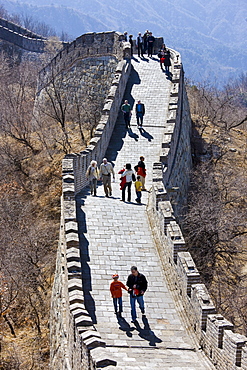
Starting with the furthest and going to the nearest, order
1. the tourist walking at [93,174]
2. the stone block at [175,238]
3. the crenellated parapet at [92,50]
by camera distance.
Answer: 1. the crenellated parapet at [92,50]
2. the tourist walking at [93,174]
3. the stone block at [175,238]

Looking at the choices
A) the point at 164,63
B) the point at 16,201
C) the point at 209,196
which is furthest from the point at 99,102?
the point at 209,196

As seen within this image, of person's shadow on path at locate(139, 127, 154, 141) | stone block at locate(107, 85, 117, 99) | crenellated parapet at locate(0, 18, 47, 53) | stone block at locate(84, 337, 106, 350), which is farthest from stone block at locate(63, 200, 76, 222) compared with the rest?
crenellated parapet at locate(0, 18, 47, 53)

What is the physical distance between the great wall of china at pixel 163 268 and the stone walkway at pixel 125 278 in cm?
13

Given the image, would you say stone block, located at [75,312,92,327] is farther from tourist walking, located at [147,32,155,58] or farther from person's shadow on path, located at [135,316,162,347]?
tourist walking, located at [147,32,155,58]

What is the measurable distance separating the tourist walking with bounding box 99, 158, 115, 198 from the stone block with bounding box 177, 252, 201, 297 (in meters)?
4.84

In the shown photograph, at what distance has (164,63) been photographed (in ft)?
104

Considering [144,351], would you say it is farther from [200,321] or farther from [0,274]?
[0,274]

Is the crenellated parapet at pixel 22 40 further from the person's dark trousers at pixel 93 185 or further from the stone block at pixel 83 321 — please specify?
the stone block at pixel 83 321

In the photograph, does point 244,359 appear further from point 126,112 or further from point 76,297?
point 126,112

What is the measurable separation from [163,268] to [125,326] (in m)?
2.51

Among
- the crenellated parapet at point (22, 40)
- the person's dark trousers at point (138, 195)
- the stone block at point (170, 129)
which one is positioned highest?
the crenellated parapet at point (22, 40)

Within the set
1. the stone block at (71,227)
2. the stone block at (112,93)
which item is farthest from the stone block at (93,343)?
the stone block at (112,93)

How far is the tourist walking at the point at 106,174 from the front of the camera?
65.1 ft

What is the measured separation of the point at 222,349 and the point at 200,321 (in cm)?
106
